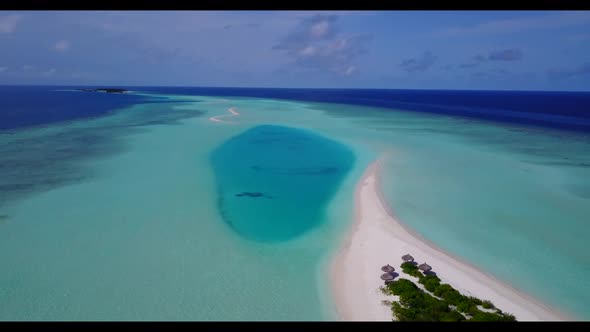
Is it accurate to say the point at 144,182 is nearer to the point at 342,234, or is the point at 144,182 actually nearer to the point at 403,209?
the point at 342,234

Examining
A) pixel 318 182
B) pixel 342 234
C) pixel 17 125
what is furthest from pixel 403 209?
pixel 17 125

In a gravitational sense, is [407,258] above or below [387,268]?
above

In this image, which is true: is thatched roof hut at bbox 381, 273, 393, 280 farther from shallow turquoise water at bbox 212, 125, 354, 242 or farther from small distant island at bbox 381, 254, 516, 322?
shallow turquoise water at bbox 212, 125, 354, 242

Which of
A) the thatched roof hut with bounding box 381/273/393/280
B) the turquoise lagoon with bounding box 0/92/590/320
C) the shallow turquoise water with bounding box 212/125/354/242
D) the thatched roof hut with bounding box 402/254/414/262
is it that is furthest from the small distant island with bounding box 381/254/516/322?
the shallow turquoise water with bounding box 212/125/354/242

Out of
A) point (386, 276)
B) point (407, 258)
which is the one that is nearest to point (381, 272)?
point (386, 276)

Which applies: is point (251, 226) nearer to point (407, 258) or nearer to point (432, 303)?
point (407, 258)

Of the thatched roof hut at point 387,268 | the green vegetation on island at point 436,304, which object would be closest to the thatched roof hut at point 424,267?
the green vegetation on island at point 436,304
